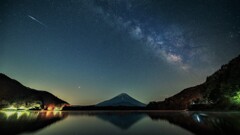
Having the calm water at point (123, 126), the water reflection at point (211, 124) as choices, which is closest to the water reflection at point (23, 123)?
the calm water at point (123, 126)

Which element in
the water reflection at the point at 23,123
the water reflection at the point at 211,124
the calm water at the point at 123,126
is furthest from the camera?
the water reflection at the point at 23,123

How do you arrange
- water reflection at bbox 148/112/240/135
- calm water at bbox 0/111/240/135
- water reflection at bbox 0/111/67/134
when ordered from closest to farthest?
water reflection at bbox 148/112/240/135
calm water at bbox 0/111/240/135
water reflection at bbox 0/111/67/134

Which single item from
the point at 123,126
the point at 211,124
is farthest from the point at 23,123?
Result: the point at 211,124

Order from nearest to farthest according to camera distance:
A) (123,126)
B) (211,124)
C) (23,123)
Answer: (211,124) → (123,126) → (23,123)

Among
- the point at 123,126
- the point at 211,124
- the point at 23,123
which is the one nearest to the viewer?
the point at 211,124

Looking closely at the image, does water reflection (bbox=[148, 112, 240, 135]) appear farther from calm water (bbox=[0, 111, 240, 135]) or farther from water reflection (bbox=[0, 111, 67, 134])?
water reflection (bbox=[0, 111, 67, 134])

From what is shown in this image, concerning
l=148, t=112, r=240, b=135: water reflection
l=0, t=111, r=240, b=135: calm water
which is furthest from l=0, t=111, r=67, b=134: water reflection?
l=148, t=112, r=240, b=135: water reflection

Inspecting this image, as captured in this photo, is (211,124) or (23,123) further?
(23,123)

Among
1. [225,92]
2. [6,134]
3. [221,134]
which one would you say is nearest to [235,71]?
[225,92]

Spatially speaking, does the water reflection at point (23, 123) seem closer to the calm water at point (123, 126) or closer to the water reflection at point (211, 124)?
the calm water at point (123, 126)

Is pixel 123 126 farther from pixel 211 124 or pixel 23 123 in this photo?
pixel 23 123

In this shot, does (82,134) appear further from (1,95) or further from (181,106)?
(1,95)

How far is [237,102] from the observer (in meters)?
40.0

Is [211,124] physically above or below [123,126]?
above
